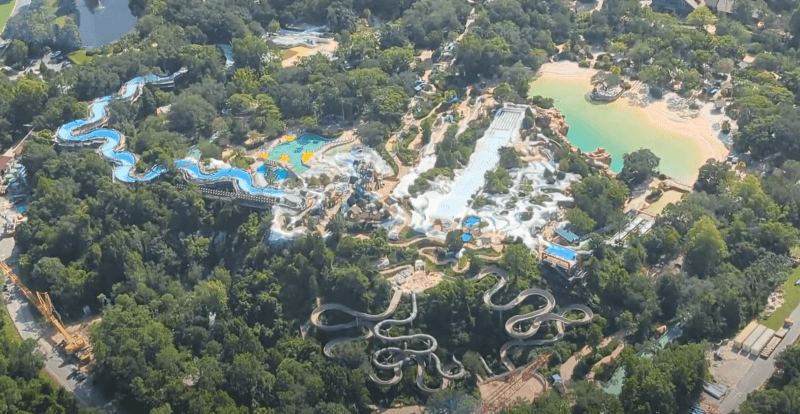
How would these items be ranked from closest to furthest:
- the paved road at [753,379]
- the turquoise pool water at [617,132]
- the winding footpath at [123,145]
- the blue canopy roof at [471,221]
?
1. the paved road at [753,379]
2. the blue canopy roof at [471,221]
3. the winding footpath at [123,145]
4. the turquoise pool water at [617,132]

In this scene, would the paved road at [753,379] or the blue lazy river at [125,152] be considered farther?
the blue lazy river at [125,152]

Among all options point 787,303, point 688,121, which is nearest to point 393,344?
point 787,303

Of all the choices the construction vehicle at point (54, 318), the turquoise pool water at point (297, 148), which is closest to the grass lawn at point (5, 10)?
the turquoise pool water at point (297, 148)

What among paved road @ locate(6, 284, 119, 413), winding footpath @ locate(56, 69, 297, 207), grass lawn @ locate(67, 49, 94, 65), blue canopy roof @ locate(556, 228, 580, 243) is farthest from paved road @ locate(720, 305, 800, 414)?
grass lawn @ locate(67, 49, 94, 65)

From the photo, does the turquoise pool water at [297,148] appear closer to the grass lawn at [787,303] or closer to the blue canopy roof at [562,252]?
the blue canopy roof at [562,252]

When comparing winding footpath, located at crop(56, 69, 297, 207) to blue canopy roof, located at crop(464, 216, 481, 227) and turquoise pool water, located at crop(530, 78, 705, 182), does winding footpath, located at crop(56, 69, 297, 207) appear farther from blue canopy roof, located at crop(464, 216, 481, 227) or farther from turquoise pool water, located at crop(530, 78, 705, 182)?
turquoise pool water, located at crop(530, 78, 705, 182)

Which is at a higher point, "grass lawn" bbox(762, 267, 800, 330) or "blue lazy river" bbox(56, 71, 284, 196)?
"grass lawn" bbox(762, 267, 800, 330)

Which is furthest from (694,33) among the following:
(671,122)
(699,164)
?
(699,164)
